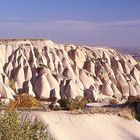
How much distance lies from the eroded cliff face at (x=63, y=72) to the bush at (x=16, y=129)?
41016 millimetres

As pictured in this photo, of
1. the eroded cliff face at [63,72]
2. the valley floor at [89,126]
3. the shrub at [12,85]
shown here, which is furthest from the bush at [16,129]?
the shrub at [12,85]

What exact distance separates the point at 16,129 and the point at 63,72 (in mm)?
52595

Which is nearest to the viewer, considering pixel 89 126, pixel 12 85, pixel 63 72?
pixel 89 126

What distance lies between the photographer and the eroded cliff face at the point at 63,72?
59.2 meters

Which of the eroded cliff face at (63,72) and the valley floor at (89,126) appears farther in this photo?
the eroded cliff face at (63,72)

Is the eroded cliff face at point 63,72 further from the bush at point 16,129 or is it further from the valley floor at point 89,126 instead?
the bush at point 16,129

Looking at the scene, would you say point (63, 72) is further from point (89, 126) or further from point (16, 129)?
point (16, 129)

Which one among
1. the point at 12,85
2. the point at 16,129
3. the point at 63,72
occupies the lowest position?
the point at 12,85

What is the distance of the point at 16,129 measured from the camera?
1336 centimetres

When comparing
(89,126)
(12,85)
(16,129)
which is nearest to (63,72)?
(12,85)

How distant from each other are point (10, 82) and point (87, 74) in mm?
12121

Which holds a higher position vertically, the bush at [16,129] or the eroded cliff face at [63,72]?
the bush at [16,129]

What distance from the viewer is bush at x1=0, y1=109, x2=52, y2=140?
1317 cm

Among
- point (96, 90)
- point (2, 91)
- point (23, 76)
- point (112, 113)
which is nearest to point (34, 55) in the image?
point (23, 76)
